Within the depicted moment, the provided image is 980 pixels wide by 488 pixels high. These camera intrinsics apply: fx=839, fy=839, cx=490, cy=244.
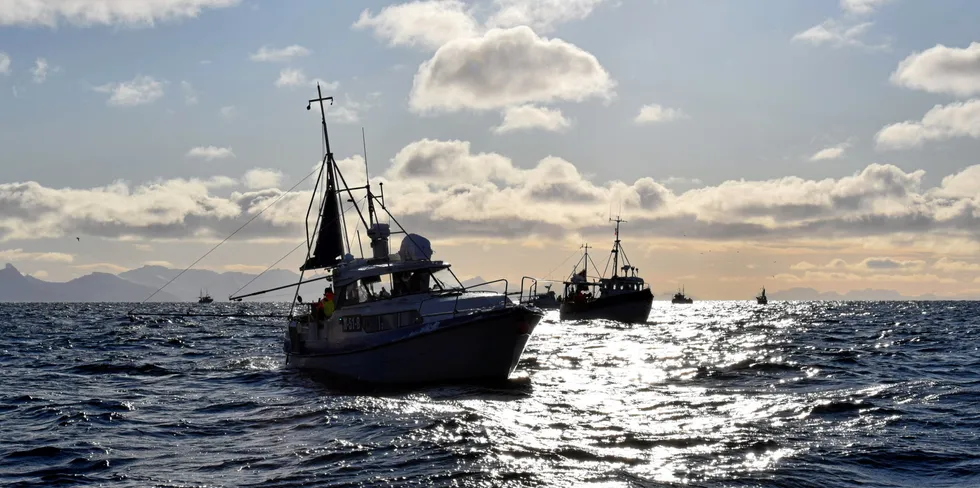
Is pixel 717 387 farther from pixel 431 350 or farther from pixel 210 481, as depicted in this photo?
pixel 210 481

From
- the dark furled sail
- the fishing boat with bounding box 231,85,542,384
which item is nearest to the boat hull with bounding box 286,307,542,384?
the fishing boat with bounding box 231,85,542,384

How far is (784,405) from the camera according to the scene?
22547 millimetres

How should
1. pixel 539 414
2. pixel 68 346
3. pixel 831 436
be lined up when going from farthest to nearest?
pixel 68 346 → pixel 539 414 → pixel 831 436

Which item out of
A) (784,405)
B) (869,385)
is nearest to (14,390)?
(784,405)

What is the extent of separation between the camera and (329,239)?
118 ft

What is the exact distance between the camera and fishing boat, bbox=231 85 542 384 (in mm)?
26281

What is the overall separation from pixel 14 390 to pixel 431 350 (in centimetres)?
1431

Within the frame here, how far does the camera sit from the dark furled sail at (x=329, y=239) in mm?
35562

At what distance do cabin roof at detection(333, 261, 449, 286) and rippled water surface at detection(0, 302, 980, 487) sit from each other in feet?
12.6

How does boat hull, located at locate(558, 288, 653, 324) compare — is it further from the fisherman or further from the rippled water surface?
the fisherman

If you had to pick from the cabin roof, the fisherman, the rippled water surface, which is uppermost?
the cabin roof

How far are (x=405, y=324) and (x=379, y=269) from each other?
8.77ft

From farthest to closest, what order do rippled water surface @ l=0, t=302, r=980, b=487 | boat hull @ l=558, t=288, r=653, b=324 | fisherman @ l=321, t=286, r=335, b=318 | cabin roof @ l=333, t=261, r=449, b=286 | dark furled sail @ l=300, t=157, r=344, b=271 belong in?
boat hull @ l=558, t=288, r=653, b=324 → dark furled sail @ l=300, t=157, r=344, b=271 → fisherman @ l=321, t=286, r=335, b=318 → cabin roof @ l=333, t=261, r=449, b=286 → rippled water surface @ l=0, t=302, r=980, b=487

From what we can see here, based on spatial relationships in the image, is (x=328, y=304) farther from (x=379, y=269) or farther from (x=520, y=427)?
(x=520, y=427)
